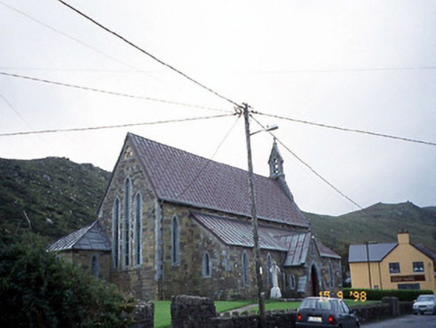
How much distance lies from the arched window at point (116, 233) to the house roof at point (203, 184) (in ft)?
12.0

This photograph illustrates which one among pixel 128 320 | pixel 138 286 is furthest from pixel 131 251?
pixel 128 320

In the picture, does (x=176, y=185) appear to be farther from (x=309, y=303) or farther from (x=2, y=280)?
(x=2, y=280)

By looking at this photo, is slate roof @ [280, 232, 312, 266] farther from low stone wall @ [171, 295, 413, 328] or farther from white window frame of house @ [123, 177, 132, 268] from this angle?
low stone wall @ [171, 295, 413, 328]

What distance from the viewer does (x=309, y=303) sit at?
17.0 metres

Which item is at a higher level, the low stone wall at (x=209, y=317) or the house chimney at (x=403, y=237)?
the house chimney at (x=403, y=237)

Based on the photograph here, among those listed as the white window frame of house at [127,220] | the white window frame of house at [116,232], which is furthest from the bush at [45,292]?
the white window frame of house at [116,232]

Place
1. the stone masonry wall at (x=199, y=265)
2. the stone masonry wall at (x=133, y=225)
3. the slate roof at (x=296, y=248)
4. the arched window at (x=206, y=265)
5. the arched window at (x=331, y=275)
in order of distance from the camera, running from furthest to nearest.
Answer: the arched window at (x=331, y=275)
the slate roof at (x=296, y=248)
the arched window at (x=206, y=265)
the stone masonry wall at (x=133, y=225)
the stone masonry wall at (x=199, y=265)

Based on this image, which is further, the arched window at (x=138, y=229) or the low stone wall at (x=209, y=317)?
the arched window at (x=138, y=229)

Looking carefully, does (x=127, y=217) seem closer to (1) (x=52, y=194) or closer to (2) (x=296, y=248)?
(2) (x=296, y=248)

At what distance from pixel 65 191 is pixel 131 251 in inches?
1930

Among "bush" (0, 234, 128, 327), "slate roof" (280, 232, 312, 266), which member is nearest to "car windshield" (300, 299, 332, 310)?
"bush" (0, 234, 128, 327)

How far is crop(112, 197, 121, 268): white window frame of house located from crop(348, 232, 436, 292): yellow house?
3998 cm

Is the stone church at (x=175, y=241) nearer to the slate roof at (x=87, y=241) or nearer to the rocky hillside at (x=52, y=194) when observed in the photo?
the slate roof at (x=87, y=241)

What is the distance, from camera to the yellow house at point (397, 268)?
6022 centimetres
